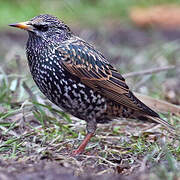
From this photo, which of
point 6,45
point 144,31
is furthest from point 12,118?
point 144,31

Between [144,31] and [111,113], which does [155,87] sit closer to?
[111,113]

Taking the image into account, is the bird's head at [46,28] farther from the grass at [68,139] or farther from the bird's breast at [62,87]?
the grass at [68,139]

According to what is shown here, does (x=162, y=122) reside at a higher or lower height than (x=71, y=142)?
higher

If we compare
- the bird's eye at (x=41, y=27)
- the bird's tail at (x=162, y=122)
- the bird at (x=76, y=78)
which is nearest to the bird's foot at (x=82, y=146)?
the bird at (x=76, y=78)

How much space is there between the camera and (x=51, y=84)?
14.8ft

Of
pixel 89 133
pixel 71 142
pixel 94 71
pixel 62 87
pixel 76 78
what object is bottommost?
pixel 71 142

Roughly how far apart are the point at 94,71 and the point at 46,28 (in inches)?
27.3

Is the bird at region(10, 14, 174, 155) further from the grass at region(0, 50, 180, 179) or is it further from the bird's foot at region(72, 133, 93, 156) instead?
the grass at region(0, 50, 180, 179)

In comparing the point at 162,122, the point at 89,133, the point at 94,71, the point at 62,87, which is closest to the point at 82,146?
the point at 89,133

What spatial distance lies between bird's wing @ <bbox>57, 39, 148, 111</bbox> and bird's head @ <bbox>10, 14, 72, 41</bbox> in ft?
0.62

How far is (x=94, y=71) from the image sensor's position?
480 cm

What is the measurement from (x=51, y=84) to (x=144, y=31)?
6.59 meters

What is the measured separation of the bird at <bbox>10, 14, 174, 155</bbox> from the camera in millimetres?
4562

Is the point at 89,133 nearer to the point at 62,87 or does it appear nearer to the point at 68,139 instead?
the point at 68,139
